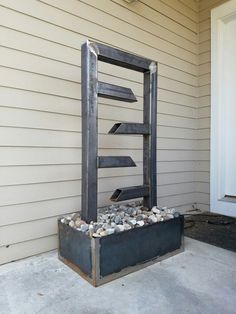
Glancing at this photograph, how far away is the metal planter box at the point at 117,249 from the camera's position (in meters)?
1.56

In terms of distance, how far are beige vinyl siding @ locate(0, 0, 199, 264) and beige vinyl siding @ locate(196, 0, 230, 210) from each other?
2.21 feet

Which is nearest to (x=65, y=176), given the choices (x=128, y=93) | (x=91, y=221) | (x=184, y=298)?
(x=91, y=221)

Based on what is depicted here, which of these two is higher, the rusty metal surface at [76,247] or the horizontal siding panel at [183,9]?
the horizontal siding panel at [183,9]

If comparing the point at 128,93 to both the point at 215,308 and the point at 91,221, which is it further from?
the point at 215,308

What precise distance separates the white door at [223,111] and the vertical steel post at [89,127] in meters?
2.00

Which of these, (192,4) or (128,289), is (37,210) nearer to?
(128,289)

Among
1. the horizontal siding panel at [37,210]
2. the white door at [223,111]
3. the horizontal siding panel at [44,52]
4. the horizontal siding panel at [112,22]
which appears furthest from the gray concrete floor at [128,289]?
the horizontal siding panel at [112,22]

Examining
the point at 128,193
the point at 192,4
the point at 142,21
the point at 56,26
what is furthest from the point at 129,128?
the point at 192,4

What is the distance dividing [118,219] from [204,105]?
87.1 inches

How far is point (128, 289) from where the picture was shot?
5.01ft

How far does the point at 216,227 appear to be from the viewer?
2.69 meters

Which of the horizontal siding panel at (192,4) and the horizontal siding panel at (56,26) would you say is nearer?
the horizontal siding panel at (56,26)

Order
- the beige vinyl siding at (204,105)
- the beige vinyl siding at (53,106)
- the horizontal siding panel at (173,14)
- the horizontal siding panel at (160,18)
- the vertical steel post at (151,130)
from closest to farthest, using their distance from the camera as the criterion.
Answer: the beige vinyl siding at (53,106), the vertical steel post at (151,130), the horizontal siding panel at (160,18), the horizontal siding panel at (173,14), the beige vinyl siding at (204,105)

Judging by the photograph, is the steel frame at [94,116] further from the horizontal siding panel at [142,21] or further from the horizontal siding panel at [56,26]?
the horizontal siding panel at [142,21]
